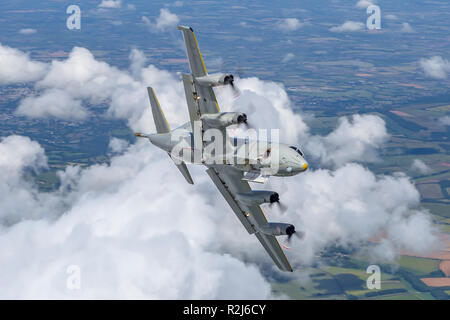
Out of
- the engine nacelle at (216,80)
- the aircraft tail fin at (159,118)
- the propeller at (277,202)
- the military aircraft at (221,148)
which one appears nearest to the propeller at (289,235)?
the military aircraft at (221,148)

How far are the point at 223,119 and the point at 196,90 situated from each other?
4.60 m

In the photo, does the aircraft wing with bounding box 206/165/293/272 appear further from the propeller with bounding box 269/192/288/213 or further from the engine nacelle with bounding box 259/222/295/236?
the propeller with bounding box 269/192/288/213

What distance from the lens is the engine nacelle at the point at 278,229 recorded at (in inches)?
2174

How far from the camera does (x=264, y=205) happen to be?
5412 cm

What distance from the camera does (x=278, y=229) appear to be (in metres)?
57.2

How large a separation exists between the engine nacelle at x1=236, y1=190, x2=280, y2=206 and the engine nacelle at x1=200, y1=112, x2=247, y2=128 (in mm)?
10461

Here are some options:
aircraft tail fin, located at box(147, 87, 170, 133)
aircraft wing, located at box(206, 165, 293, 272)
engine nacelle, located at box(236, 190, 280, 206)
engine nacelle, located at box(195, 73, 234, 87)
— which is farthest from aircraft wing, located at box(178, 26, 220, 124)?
engine nacelle, located at box(236, 190, 280, 206)

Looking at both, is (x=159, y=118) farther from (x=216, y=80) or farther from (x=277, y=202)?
(x=277, y=202)

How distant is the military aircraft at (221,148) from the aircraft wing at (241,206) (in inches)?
4.9

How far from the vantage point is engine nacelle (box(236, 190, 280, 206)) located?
50553 mm
